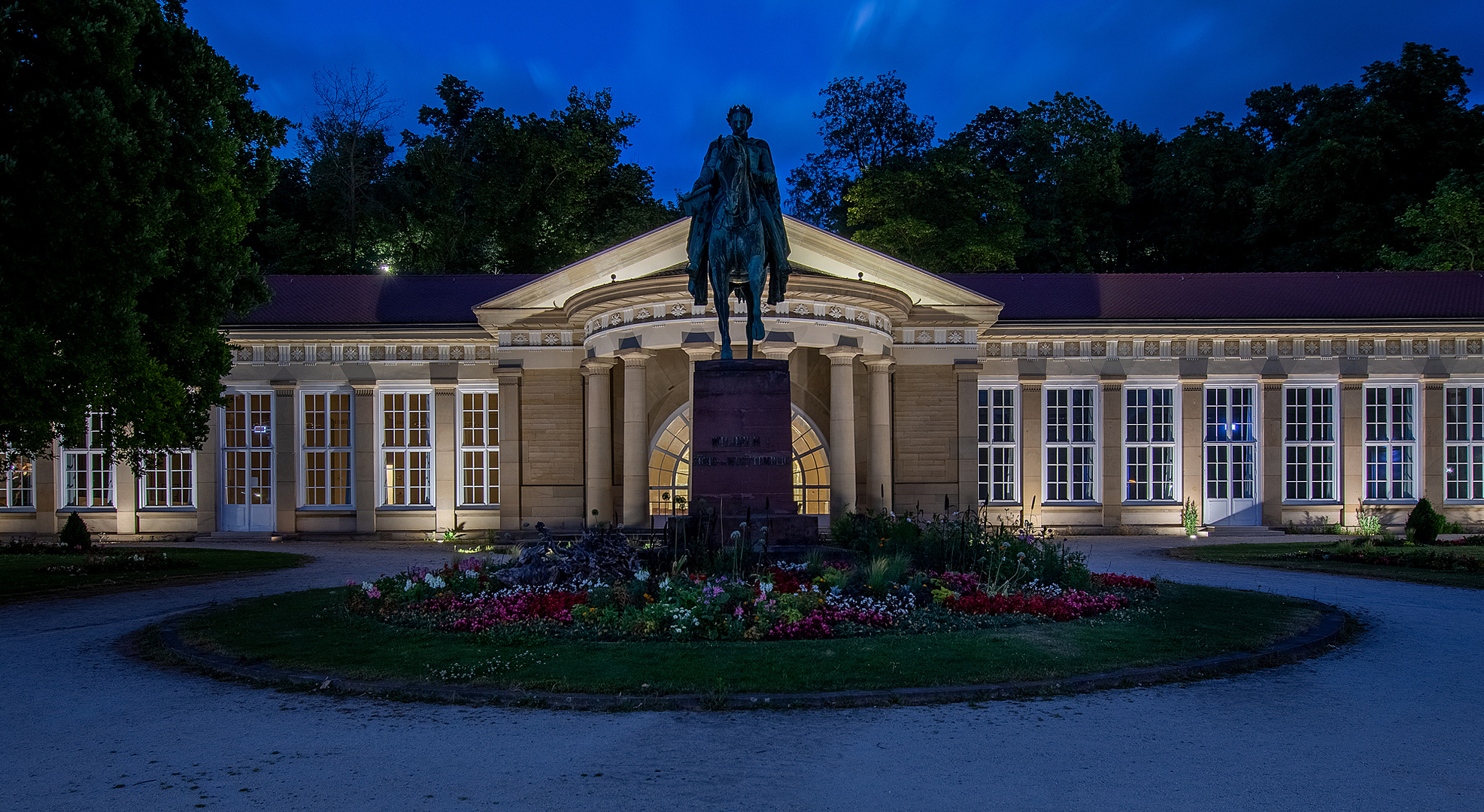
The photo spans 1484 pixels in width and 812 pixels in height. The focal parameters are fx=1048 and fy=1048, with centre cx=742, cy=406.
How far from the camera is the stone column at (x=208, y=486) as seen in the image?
33969mm

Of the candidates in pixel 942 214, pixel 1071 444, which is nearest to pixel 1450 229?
pixel 942 214

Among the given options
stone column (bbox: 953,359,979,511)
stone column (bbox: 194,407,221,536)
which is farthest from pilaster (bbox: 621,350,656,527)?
stone column (bbox: 194,407,221,536)

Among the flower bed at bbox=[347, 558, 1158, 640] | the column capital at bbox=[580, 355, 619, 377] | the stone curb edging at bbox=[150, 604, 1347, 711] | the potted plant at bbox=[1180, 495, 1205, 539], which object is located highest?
the column capital at bbox=[580, 355, 619, 377]

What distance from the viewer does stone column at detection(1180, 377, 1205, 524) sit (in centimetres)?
3419

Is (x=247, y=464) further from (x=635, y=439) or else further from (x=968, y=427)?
(x=968, y=427)

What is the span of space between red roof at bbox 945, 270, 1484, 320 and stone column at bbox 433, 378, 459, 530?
17.4 metres

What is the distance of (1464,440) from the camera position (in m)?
34.4

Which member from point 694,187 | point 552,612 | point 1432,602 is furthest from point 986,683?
point 1432,602

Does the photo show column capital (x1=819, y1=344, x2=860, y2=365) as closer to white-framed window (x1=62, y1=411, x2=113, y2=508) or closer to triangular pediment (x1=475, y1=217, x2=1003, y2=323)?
triangular pediment (x1=475, y1=217, x2=1003, y2=323)

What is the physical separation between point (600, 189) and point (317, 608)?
4157 cm

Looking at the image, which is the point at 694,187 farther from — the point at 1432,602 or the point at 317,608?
the point at 1432,602

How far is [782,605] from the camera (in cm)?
1148

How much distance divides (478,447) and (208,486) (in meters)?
8.81

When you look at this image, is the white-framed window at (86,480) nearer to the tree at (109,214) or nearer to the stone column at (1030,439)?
the tree at (109,214)
